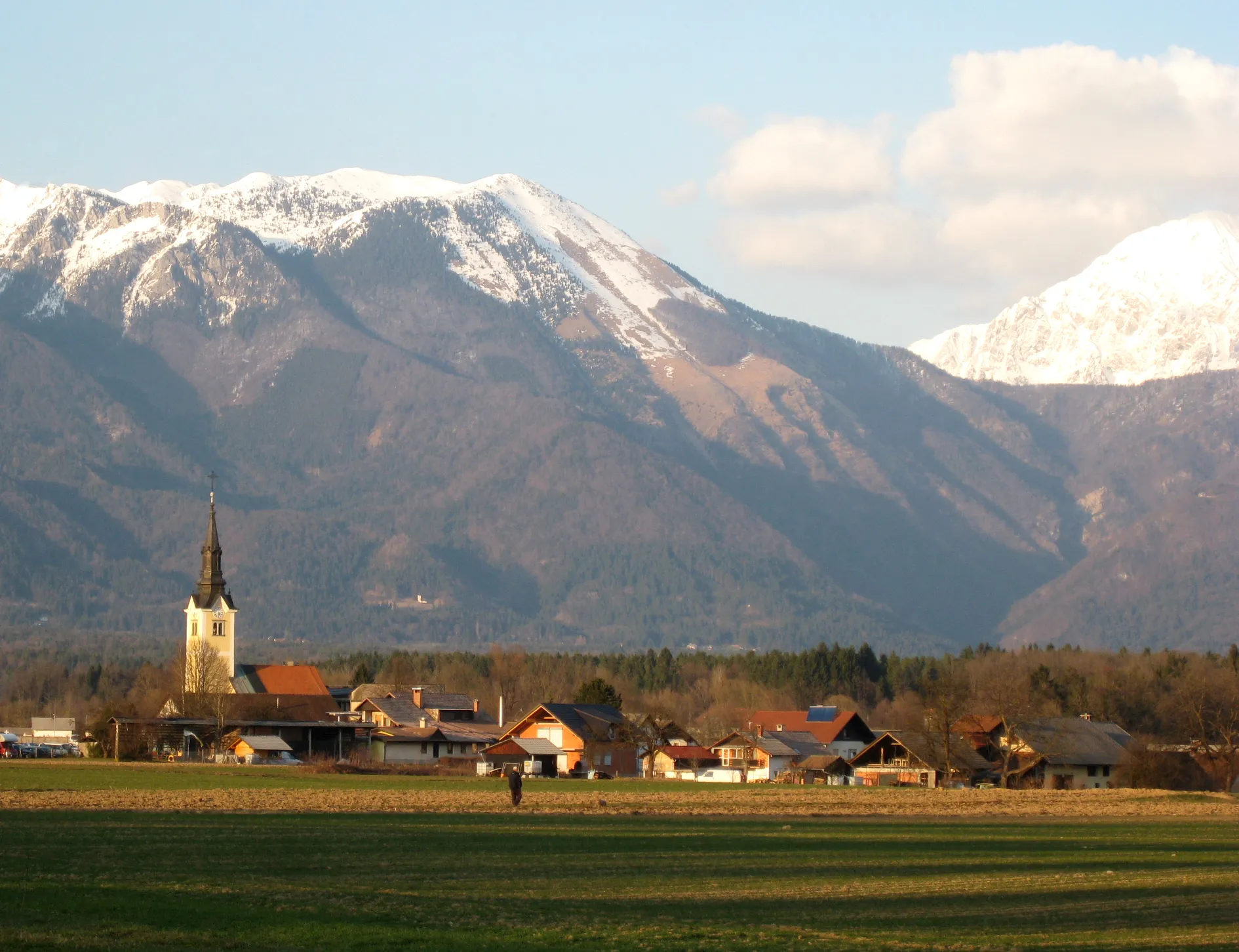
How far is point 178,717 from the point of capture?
424 ft

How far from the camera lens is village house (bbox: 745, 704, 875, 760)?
136750mm

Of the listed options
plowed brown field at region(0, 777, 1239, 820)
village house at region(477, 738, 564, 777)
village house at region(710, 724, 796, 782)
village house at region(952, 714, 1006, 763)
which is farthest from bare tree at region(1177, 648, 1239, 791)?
village house at region(477, 738, 564, 777)

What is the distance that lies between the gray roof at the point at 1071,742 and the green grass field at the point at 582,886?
2338 inches

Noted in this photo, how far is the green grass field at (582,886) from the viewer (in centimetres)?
2934

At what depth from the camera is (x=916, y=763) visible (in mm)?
114688

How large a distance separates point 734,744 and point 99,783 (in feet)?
199

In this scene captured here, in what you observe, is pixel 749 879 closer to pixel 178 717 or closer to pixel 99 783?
pixel 99 783

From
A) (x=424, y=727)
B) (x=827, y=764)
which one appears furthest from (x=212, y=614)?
(x=827, y=764)

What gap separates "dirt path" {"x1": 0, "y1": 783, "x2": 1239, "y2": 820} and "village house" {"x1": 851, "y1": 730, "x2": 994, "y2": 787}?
69.3 feet

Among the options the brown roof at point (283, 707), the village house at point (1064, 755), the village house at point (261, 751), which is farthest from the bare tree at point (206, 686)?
the village house at point (1064, 755)

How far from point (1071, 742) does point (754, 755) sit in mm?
22711

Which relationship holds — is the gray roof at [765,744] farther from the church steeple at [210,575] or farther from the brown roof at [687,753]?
the church steeple at [210,575]

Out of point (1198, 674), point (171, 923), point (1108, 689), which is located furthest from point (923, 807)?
point (1198, 674)

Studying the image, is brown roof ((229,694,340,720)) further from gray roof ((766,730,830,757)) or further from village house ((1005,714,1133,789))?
village house ((1005,714,1133,789))
